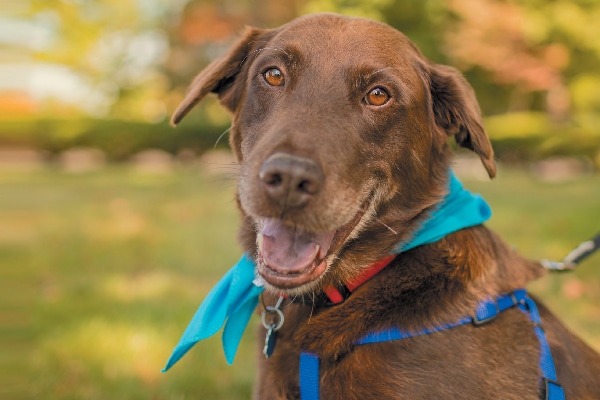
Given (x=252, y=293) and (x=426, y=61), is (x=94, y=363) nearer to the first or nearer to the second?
(x=252, y=293)

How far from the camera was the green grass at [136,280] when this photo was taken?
14.9 ft

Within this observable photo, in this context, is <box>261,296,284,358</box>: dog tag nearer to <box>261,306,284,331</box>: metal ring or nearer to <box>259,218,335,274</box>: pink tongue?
<box>261,306,284,331</box>: metal ring

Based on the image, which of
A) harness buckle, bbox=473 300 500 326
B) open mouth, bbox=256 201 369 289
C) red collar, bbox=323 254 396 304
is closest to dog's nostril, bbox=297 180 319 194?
open mouth, bbox=256 201 369 289

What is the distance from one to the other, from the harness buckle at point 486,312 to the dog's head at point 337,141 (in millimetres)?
525

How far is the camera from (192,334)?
3467 mm

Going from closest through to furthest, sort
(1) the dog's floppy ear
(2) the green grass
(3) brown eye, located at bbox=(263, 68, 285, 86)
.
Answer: (3) brown eye, located at bbox=(263, 68, 285, 86) → (1) the dog's floppy ear → (2) the green grass

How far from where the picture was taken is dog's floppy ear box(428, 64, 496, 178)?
11.1 ft

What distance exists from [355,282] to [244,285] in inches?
25.7

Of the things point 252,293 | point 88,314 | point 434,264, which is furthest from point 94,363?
point 434,264

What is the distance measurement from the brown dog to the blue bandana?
2.5 inches

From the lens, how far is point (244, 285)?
344 cm

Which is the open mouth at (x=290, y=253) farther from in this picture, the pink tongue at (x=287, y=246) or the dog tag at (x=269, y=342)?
the dog tag at (x=269, y=342)

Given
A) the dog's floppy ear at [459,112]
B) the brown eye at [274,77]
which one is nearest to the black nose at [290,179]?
the brown eye at [274,77]

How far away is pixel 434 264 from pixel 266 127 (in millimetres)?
1073
